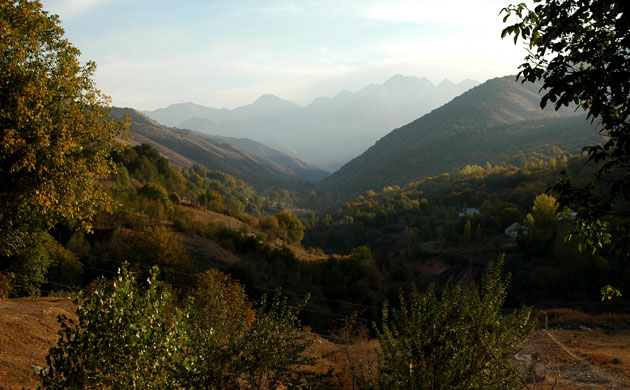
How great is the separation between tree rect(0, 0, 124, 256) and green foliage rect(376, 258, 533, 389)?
8038 millimetres

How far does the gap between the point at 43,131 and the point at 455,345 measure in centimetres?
950

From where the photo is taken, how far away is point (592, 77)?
4.40 m

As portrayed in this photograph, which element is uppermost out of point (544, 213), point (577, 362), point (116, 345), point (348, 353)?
point (116, 345)

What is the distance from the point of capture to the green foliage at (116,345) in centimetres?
513

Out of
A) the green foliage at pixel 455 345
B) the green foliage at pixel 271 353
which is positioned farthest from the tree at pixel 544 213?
the green foliage at pixel 271 353

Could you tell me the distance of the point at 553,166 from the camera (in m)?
105

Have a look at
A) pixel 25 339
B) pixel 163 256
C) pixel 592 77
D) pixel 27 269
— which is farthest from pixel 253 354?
pixel 163 256

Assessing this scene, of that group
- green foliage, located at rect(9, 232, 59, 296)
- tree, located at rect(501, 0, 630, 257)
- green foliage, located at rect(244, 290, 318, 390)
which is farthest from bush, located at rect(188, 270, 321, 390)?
green foliage, located at rect(9, 232, 59, 296)

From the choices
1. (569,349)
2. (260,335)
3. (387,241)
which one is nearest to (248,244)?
(569,349)

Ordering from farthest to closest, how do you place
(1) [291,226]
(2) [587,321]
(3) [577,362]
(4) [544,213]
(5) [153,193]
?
1. (1) [291,226]
2. (4) [544,213]
3. (5) [153,193]
4. (2) [587,321]
5. (3) [577,362]

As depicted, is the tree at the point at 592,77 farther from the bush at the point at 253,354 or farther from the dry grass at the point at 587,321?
the dry grass at the point at 587,321

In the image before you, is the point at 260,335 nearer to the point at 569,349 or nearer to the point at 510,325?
the point at 510,325

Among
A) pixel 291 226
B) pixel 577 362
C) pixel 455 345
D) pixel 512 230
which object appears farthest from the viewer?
pixel 291 226

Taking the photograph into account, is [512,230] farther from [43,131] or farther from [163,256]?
[43,131]
